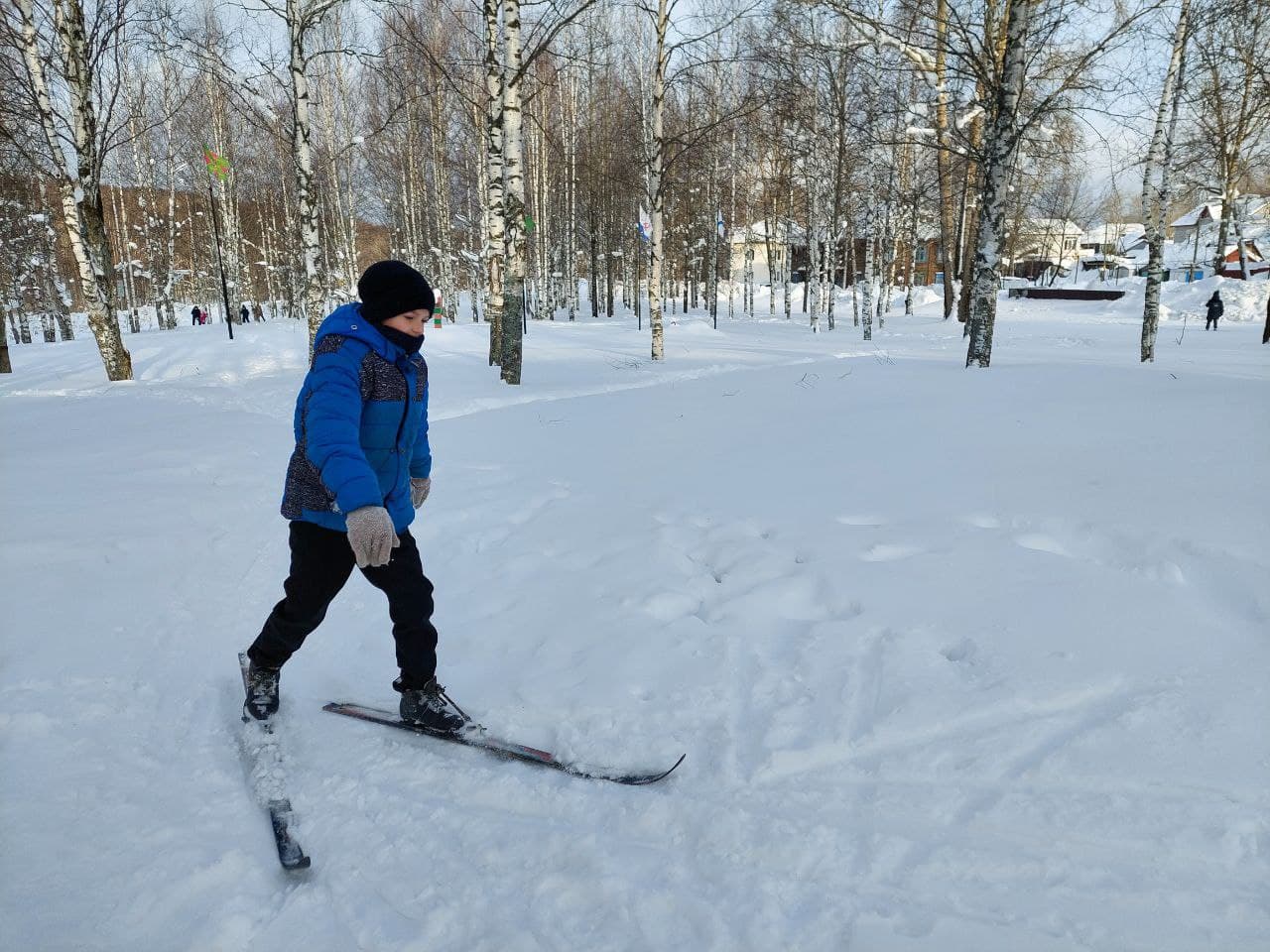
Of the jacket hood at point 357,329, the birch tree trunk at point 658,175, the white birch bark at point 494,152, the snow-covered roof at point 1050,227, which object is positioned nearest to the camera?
the jacket hood at point 357,329

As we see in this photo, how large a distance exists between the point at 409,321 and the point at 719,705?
1.76 m

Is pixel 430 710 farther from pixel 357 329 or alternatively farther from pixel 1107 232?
pixel 1107 232

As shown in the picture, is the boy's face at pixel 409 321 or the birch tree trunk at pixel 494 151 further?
the birch tree trunk at pixel 494 151

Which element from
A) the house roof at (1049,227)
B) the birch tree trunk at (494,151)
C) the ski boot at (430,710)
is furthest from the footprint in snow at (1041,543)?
the house roof at (1049,227)

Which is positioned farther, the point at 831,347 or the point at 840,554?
the point at 831,347

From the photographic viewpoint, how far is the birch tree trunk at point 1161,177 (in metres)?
11.9

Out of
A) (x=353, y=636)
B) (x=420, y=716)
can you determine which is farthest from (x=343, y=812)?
(x=353, y=636)

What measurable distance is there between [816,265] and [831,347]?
30.7ft

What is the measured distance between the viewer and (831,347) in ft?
55.1

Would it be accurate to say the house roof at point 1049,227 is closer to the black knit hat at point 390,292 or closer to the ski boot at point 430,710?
the black knit hat at point 390,292

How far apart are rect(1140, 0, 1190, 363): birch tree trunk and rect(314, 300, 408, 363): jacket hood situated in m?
14.3

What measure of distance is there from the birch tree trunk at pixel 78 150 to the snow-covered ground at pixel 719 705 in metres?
8.28

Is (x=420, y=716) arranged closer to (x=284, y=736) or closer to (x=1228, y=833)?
(x=284, y=736)

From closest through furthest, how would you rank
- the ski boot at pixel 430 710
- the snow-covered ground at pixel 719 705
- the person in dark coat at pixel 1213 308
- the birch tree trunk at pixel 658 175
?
the snow-covered ground at pixel 719 705 < the ski boot at pixel 430 710 < the birch tree trunk at pixel 658 175 < the person in dark coat at pixel 1213 308
